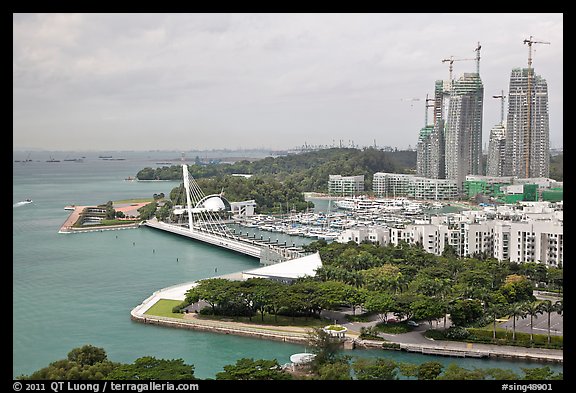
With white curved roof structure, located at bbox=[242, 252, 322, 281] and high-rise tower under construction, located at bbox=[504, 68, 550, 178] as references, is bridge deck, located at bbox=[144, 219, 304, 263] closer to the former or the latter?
white curved roof structure, located at bbox=[242, 252, 322, 281]

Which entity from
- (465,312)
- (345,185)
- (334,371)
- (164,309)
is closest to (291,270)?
(164,309)

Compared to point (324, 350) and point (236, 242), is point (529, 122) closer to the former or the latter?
point (236, 242)

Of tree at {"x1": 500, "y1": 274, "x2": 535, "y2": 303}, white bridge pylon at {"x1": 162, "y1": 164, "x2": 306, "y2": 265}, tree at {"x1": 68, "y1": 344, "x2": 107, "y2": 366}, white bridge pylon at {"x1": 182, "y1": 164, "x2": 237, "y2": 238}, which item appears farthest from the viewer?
white bridge pylon at {"x1": 182, "y1": 164, "x2": 237, "y2": 238}

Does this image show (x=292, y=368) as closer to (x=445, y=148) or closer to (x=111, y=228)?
(x=111, y=228)

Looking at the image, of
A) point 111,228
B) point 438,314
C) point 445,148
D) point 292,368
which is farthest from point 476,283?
point 445,148

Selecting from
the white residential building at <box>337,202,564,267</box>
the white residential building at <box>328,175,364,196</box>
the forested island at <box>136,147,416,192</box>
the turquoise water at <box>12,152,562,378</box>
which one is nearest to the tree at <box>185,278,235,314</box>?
the turquoise water at <box>12,152,562,378</box>

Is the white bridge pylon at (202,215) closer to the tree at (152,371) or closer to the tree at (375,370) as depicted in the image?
the tree at (152,371)

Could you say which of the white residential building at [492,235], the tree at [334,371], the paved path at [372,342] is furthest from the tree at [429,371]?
the white residential building at [492,235]

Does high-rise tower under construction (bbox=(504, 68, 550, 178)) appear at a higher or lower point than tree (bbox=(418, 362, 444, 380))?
higher
